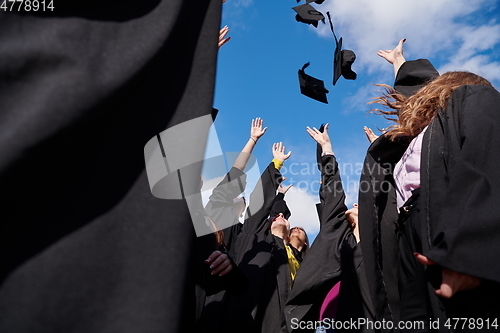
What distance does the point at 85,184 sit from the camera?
83 centimetres

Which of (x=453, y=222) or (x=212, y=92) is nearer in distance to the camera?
(x=212, y=92)

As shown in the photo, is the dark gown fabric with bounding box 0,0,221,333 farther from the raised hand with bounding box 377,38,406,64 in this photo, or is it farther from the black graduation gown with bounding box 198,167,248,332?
the black graduation gown with bounding box 198,167,248,332

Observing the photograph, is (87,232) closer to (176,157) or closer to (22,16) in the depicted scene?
(176,157)

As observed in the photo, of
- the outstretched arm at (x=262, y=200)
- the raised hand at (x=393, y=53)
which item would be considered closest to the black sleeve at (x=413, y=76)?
the raised hand at (x=393, y=53)

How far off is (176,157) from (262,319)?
2.77 meters

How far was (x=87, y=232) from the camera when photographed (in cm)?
80

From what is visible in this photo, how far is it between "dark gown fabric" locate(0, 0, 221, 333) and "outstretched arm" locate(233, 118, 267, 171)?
3.32 metres

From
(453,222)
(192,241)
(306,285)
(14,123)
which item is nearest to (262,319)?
(306,285)

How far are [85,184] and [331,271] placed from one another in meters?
2.48

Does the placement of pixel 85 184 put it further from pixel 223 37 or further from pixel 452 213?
pixel 223 37

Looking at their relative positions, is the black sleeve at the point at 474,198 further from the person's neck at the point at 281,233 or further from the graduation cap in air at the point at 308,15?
the person's neck at the point at 281,233

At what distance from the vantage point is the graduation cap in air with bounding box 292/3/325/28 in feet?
12.7

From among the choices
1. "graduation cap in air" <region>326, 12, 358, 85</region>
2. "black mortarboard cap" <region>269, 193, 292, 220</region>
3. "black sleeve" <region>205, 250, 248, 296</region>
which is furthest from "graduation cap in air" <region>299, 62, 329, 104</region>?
"black sleeve" <region>205, 250, 248, 296</region>

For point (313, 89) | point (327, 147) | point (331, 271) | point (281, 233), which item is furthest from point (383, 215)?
point (281, 233)
